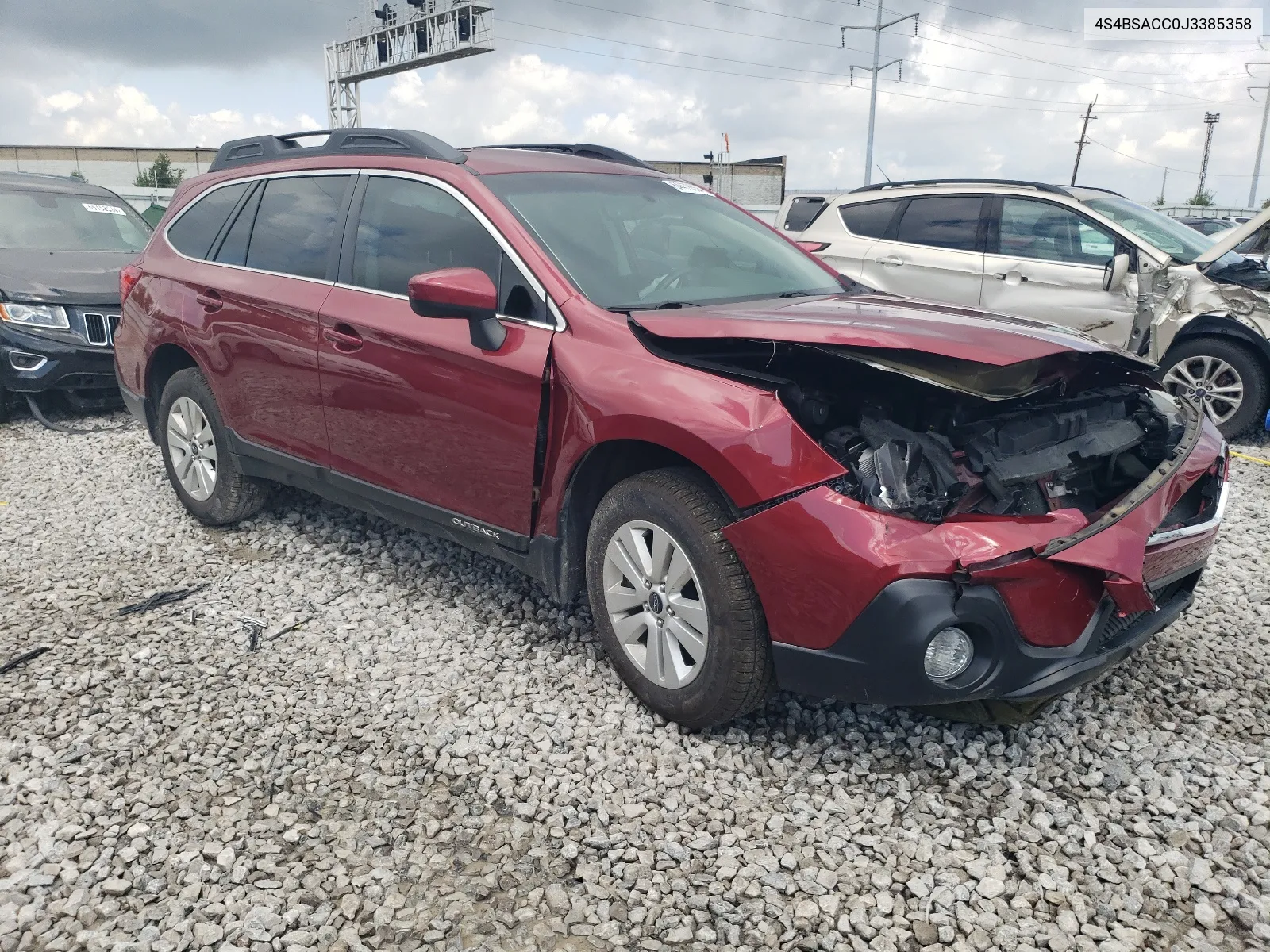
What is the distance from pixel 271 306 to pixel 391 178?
33.6 inches

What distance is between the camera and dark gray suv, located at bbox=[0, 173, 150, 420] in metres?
7.43

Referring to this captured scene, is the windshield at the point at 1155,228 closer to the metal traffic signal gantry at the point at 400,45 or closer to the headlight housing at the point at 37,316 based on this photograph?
the headlight housing at the point at 37,316

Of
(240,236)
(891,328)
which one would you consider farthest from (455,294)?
(240,236)

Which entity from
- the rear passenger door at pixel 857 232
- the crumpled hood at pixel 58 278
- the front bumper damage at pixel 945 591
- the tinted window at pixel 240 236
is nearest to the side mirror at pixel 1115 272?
the rear passenger door at pixel 857 232

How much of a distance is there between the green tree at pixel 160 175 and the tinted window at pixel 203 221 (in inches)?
1914

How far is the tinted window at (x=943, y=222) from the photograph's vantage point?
7.80 metres

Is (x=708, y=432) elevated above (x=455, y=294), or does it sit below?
below

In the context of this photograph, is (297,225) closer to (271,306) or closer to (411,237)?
(271,306)

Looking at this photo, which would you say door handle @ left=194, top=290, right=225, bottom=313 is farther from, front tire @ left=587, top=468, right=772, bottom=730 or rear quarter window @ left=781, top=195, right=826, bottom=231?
rear quarter window @ left=781, top=195, right=826, bottom=231

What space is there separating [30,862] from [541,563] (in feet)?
5.61

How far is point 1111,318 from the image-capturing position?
7.07 metres

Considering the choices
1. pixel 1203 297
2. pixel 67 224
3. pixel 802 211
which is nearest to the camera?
pixel 1203 297

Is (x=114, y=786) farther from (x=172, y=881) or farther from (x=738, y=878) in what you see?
(x=738, y=878)

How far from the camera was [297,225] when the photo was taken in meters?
4.46
